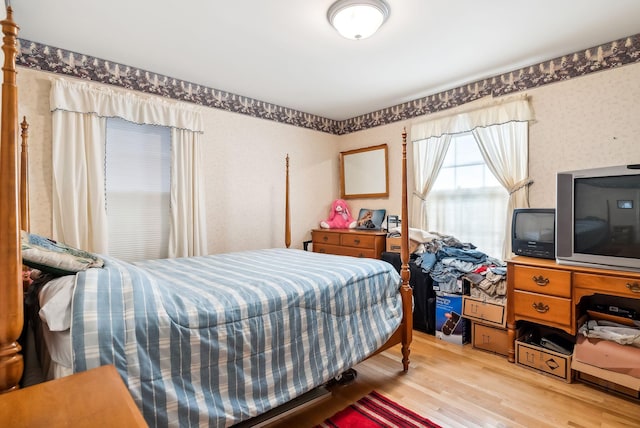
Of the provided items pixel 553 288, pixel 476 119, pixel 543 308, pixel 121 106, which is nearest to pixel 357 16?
pixel 476 119

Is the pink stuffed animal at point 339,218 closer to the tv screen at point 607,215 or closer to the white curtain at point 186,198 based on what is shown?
the white curtain at point 186,198

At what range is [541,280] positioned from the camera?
7.74ft

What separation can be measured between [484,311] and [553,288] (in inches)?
22.6

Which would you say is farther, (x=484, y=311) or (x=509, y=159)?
(x=509, y=159)

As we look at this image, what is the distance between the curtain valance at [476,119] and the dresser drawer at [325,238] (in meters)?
1.53

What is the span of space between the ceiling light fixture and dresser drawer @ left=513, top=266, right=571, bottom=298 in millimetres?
2078

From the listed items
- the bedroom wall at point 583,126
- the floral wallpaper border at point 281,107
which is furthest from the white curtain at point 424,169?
the bedroom wall at point 583,126

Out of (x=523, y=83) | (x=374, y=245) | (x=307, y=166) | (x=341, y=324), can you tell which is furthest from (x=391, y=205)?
(x=341, y=324)

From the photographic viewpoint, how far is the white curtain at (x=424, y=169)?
12.0 feet

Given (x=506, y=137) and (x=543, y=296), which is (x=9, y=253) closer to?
(x=543, y=296)

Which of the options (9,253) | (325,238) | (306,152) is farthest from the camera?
(306,152)

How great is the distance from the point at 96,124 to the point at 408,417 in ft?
10.6

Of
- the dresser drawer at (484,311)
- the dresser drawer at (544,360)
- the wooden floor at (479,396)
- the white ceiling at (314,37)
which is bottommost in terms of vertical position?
the wooden floor at (479,396)

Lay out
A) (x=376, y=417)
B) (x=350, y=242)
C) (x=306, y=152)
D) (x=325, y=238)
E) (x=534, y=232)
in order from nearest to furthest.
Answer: (x=376, y=417)
(x=534, y=232)
(x=350, y=242)
(x=325, y=238)
(x=306, y=152)
